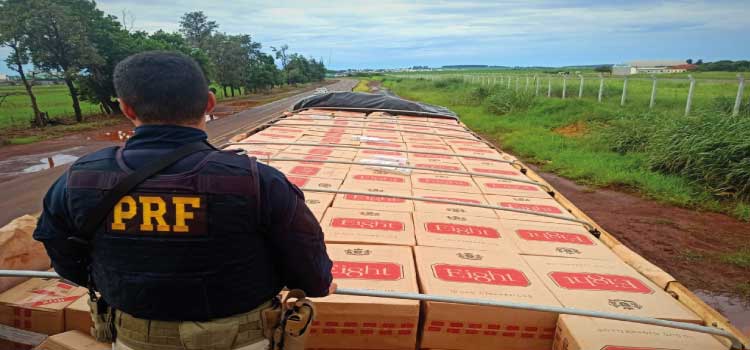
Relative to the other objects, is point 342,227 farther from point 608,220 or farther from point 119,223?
point 608,220

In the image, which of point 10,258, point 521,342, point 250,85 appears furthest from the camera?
point 250,85

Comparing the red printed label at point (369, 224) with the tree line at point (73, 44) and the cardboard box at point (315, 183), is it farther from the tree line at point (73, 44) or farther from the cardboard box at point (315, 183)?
the tree line at point (73, 44)

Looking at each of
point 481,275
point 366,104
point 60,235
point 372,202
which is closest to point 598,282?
point 481,275

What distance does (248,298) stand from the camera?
1.20m

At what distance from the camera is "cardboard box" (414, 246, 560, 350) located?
1704 mm

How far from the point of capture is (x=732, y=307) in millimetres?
3486

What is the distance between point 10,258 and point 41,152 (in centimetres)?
979

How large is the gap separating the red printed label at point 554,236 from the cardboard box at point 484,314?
55cm

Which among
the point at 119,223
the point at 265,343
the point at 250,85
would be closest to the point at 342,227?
the point at 265,343

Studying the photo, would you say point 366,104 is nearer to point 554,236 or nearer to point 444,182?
point 444,182

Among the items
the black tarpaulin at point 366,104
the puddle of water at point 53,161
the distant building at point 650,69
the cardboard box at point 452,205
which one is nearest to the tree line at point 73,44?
the puddle of water at point 53,161

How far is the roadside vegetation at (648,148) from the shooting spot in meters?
6.15

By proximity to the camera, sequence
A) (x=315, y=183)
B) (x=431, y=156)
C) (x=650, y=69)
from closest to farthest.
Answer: (x=315, y=183)
(x=431, y=156)
(x=650, y=69)

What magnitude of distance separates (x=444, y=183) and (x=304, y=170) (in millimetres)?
1170
